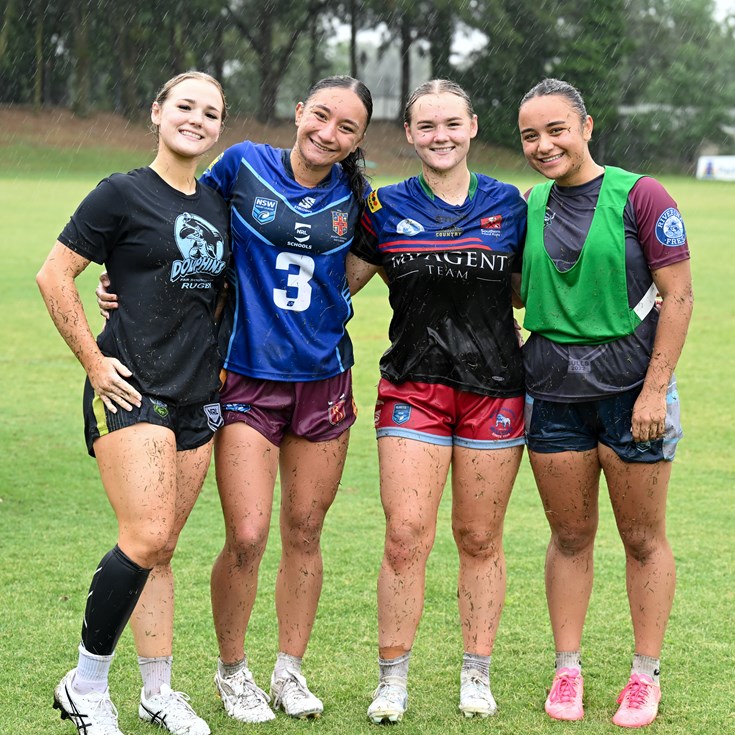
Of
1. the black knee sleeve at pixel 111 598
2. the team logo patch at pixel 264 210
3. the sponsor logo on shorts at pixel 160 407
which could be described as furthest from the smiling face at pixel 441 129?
the black knee sleeve at pixel 111 598

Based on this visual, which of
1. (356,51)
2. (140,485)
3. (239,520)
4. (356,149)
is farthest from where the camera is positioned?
(356,51)

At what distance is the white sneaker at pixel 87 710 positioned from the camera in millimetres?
3584

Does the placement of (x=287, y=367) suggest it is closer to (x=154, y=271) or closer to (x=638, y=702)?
Result: (x=154, y=271)

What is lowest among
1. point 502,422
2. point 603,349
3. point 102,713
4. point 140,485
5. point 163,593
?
point 102,713

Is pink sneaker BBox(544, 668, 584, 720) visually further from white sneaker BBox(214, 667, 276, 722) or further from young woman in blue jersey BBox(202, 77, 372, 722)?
white sneaker BBox(214, 667, 276, 722)

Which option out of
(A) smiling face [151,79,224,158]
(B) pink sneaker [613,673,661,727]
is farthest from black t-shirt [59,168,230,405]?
(B) pink sneaker [613,673,661,727]

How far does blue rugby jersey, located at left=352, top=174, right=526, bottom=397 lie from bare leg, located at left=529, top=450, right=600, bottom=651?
320mm

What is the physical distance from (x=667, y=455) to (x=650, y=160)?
190 ft

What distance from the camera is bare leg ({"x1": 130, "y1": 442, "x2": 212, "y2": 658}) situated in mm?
3744

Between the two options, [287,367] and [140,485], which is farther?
[287,367]

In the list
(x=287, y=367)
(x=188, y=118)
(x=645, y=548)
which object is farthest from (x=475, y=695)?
(x=188, y=118)

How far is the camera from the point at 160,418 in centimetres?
361

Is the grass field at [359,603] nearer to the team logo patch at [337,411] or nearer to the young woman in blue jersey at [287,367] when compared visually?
the young woman in blue jersey at [287,367]

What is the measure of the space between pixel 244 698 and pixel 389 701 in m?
0.50
